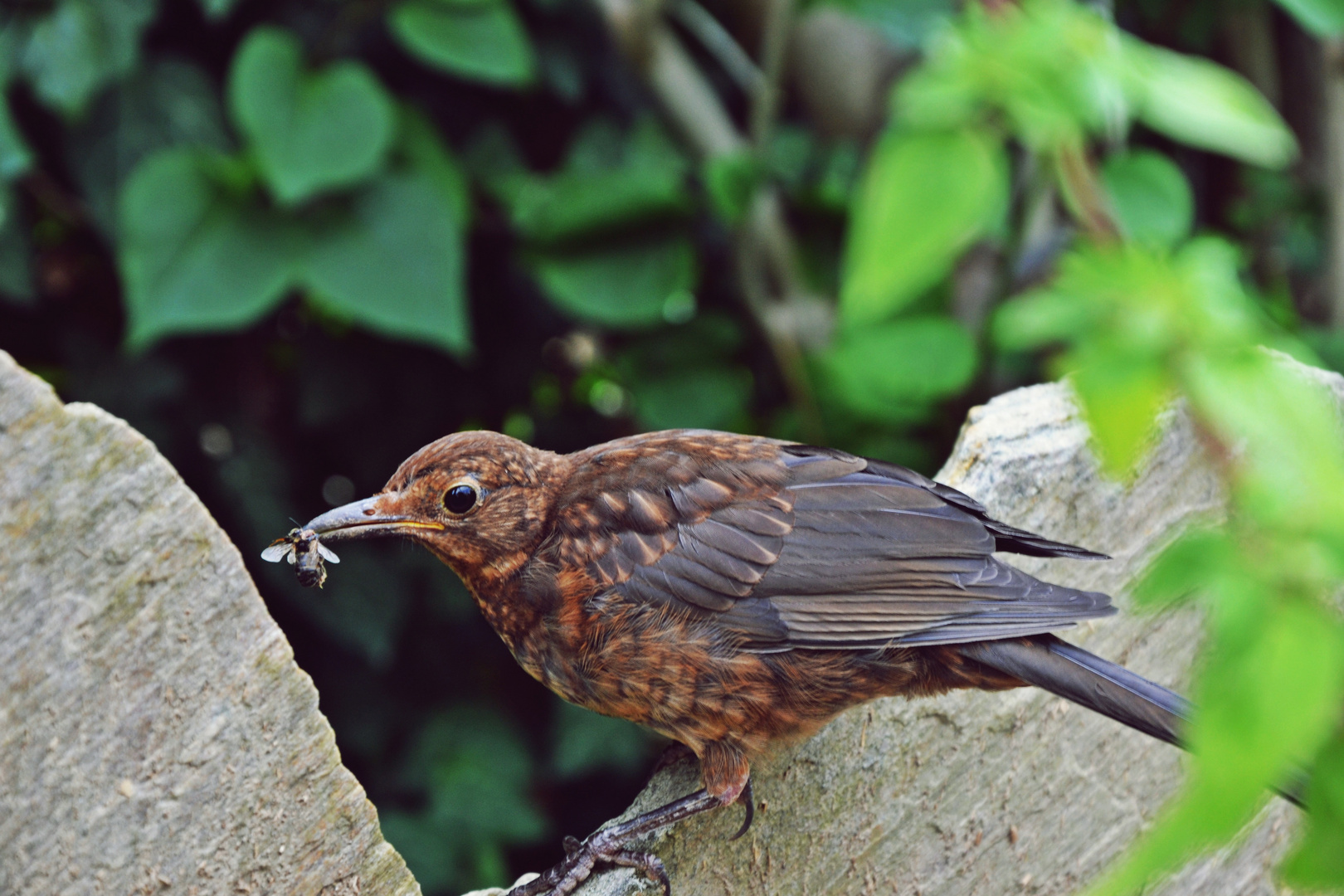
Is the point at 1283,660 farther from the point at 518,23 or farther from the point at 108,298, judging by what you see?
the point at 108,298

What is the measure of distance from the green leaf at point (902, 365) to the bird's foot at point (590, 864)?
63.2 inches

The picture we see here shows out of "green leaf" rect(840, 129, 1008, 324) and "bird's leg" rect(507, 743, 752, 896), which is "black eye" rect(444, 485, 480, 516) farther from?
"green leaf" rect(840, 129, 1008, 324)

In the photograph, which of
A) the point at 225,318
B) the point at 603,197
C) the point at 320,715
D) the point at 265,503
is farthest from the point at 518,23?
the point at 320,715

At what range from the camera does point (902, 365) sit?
126 inches

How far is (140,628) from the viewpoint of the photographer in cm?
156

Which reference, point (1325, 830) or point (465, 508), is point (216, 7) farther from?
point (1325, 830)

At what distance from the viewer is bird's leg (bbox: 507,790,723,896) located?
189 centimetres

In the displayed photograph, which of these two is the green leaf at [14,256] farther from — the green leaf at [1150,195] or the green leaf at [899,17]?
the green leaf at [1150,195]

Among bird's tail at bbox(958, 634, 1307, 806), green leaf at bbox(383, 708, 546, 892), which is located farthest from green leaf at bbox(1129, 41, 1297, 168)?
green leaf at bbox(383, 708, 546, 892)

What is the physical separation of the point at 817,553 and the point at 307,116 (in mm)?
1762

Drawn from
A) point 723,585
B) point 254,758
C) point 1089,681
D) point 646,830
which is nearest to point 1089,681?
point 1089,681

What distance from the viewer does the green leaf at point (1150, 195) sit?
2.95 m

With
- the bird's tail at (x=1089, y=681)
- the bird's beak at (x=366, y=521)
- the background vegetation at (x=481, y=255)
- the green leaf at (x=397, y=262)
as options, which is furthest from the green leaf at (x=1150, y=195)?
the bird's beak at (x=366, y=521)

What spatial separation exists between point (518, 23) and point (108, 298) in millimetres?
1326
